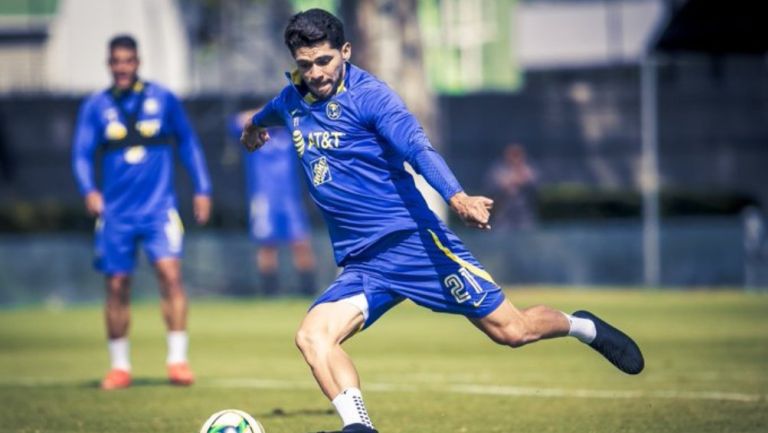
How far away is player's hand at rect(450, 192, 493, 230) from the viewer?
7.80 meters

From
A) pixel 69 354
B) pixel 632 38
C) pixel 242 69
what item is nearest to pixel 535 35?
pixel 632 38

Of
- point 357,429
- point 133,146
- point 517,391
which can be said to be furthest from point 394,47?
point 357,429

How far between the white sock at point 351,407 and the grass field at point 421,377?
1.57 meters

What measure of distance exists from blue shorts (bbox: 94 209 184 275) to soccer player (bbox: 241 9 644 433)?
384 centimetres

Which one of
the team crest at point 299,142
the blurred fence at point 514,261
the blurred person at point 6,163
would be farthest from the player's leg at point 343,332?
the blurred person at point 6,163

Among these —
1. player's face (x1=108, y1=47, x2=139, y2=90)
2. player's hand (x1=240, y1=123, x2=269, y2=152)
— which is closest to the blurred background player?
player's face (x1=108, y1=47, x2=139, y2=90)

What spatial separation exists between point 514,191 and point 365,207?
54.9 ft

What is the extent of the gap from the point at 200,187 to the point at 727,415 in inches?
173

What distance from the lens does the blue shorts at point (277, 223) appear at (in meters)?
22.1

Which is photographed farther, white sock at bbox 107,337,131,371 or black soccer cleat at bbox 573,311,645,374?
white sock at bbox 107,337,131,371

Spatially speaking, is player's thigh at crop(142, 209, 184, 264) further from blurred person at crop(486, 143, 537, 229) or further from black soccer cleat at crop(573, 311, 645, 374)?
blurred person at crop(486, 143, 537, 229)

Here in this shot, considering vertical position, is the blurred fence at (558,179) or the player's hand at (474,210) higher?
the player's hand at (474,210)

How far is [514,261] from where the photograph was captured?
23.0 meters

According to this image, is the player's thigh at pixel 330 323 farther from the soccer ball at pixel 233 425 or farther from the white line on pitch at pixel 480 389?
the white line on pitch at pixel 480 389
